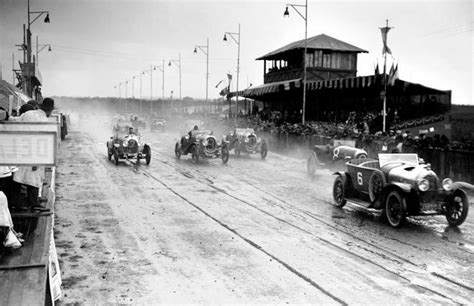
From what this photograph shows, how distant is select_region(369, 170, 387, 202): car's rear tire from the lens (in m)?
11.5

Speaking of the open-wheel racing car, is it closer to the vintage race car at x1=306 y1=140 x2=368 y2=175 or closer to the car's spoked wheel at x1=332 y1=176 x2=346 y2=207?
the vintage race car at x1=306 y1=140 x2=368 y2=175

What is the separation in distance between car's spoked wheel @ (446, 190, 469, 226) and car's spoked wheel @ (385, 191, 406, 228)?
48.0 inches

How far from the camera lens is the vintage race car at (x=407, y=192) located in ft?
35.1

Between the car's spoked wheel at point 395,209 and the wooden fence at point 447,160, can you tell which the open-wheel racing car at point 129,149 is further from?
the car's spoked wheel at point 395,209

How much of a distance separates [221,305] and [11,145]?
3.16 m

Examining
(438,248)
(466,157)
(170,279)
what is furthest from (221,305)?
(466,157)

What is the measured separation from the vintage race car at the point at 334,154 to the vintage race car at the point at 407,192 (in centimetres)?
564

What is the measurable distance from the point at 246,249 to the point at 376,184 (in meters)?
4.28

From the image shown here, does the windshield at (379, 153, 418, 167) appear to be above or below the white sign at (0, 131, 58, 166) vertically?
below

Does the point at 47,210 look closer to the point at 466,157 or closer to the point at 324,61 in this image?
the point at 466,157

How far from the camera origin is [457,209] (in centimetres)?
1100

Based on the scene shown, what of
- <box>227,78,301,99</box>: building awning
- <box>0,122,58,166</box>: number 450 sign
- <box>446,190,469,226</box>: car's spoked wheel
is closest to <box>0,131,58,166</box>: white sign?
<box>0,122,58,166</box>: number 450 sign

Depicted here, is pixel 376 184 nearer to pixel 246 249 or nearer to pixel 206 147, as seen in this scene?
pixel 246 249

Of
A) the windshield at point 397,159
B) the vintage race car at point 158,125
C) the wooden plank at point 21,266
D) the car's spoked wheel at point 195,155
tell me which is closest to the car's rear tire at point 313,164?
the car's spoked wheel at point 195,155
